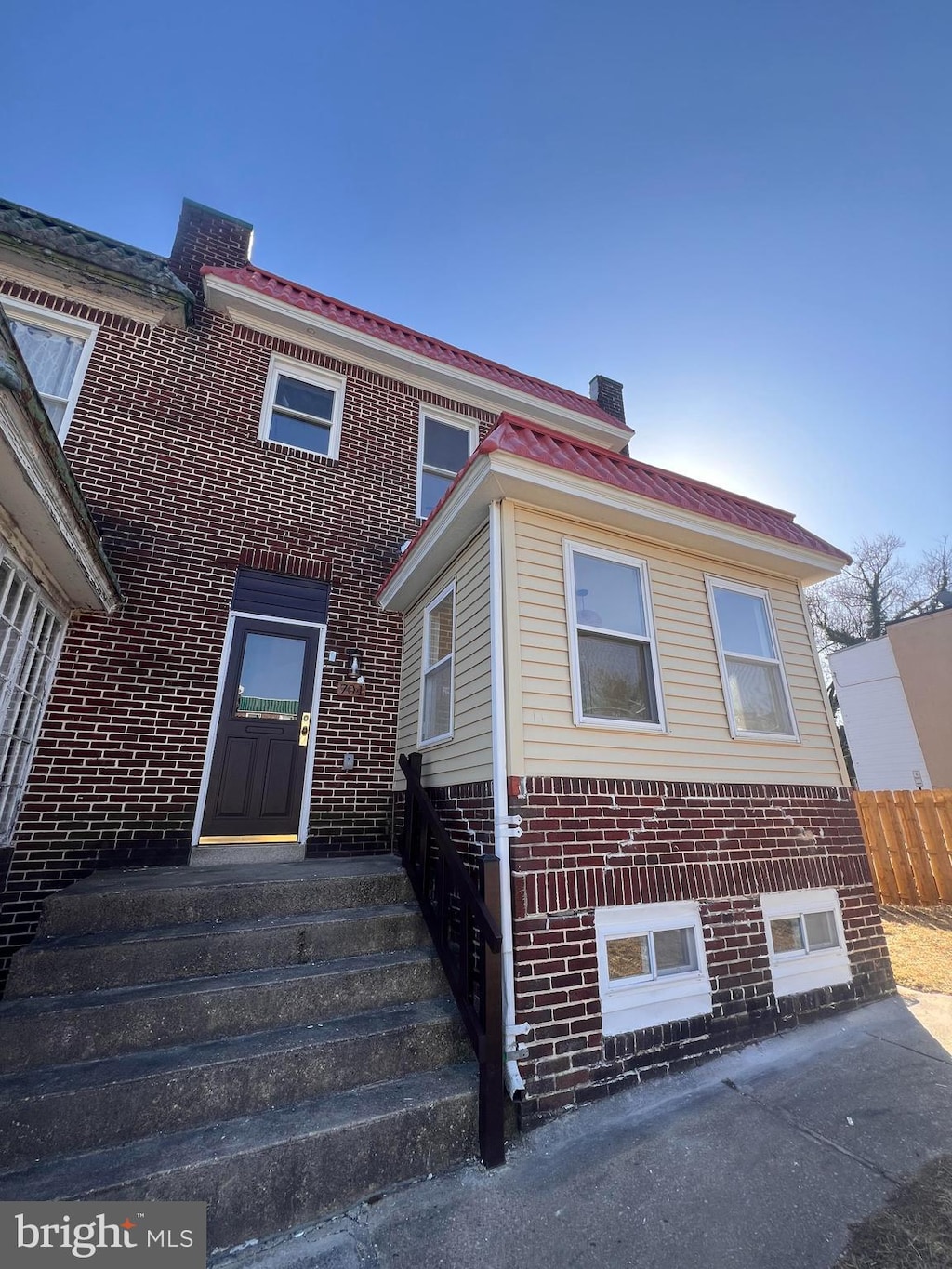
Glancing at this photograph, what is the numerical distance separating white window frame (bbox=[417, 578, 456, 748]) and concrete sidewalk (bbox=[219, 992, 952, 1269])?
2.64 m

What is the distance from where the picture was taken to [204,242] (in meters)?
6.74

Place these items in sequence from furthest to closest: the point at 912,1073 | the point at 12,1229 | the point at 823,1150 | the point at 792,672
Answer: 1. the point at 792,672
2. the point at 912,1073
3. the point at 823,1150
4. the point at 12,1229

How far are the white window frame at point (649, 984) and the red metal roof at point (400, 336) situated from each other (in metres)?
6.97

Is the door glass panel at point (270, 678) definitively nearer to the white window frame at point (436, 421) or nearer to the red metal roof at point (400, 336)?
the white window frame at point (436, 421)

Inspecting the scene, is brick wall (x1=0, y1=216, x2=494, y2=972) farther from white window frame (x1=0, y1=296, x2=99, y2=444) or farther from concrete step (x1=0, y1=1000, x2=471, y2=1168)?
concrete step (x1=0, y1=1000, x2=471, y2=1168)

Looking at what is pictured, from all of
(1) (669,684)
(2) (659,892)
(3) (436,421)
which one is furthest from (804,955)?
(3) (436,421)

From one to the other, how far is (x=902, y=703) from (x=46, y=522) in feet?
63.8

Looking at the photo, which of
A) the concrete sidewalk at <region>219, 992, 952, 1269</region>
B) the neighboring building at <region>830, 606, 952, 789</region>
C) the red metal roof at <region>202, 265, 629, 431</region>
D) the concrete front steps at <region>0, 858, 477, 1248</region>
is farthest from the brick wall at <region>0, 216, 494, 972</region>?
the neighboring building at <region>830, 606, 952, 789</region>

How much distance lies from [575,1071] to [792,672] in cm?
410

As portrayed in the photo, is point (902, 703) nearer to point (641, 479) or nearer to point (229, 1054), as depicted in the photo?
point (641, 479)

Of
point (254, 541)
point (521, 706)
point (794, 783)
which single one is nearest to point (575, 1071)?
point (521, 706)

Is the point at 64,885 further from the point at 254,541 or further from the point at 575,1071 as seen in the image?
the point at 575,1071

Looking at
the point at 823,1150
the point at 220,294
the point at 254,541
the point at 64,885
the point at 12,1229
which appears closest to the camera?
the point at 12,1229

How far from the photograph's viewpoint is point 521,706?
12.0ft
